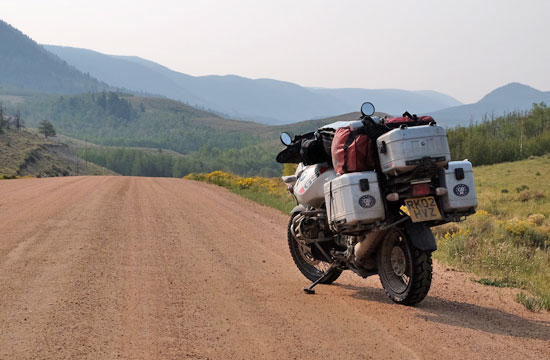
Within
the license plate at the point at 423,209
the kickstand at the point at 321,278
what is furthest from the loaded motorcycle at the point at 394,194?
the kickstand at the point at 321,278

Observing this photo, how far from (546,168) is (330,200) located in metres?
63.1

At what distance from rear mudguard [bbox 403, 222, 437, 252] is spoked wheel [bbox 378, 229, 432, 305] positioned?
0.09 metres

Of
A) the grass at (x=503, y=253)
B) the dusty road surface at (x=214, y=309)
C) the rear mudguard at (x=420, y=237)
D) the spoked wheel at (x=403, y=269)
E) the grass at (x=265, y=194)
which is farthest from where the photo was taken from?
the grass at (x=265, y=194)

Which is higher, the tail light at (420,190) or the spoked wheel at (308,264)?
the tail light at (420,190)

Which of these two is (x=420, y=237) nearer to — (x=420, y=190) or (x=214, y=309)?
(x=420, y=190)

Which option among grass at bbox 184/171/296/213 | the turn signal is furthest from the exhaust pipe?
→ grass at bbox 184/171/296/213

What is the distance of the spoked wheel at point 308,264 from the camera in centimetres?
767

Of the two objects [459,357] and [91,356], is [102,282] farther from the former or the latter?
[459,357]

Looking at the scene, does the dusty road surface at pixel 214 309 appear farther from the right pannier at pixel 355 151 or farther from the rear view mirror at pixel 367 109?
the rear view mirror at pixel 367 109

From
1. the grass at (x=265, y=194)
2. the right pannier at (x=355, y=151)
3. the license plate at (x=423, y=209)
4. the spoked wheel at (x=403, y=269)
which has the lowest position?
the grass at (x=265, y=194)

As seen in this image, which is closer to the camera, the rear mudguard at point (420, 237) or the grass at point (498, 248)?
the rear mudguard at point (420, 237)

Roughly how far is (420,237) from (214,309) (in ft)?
7.30

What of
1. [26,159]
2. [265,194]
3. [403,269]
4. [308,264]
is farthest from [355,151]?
[26,159]

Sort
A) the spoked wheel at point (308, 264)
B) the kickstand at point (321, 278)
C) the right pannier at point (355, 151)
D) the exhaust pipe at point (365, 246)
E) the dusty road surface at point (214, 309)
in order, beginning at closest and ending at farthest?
the dusty road surface at point (214, 309)
the right pannier at point (355, 151)
the exhaust pipe at point (365, 246)
the kickstand at point (321, 278)
the spoked wheel at point (308, 264)
